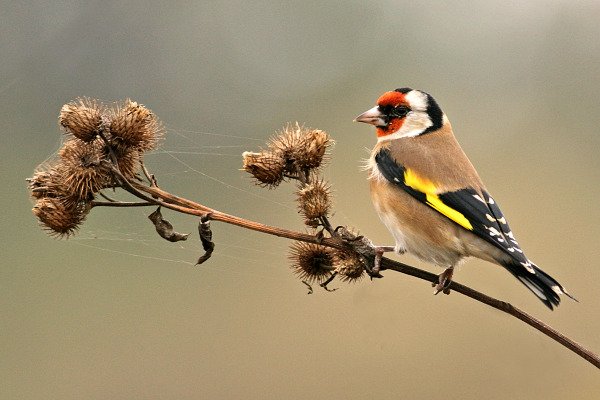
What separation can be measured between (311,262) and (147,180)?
0.79m

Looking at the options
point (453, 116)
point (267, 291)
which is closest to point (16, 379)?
point (267, 291)

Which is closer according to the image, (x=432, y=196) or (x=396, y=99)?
(x=432, y=196)

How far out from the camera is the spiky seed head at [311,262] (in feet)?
11.7

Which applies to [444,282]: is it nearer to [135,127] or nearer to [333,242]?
[333,242]

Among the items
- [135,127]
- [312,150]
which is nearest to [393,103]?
[312,150]

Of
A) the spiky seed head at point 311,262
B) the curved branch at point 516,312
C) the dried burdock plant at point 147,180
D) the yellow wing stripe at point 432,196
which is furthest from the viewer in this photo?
the yellow wing stripe at point 432,196

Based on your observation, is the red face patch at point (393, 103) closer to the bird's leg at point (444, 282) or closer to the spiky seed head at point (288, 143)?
the bird's leg at point (444, 282)

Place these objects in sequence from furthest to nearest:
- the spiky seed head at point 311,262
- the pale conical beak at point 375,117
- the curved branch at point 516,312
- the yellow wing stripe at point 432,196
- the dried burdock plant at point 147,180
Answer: the pale conical beak at point 375,117, the yellow wing stripe at point 432,196, the spiky seed head at point 311,262, the dried burdock plant at point 147,180, the curved branch at point 516,312

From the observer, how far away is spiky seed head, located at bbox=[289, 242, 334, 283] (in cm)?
355

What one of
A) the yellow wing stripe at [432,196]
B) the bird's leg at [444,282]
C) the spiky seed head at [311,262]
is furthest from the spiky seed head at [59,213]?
the yellow wing stripe at [432,196]

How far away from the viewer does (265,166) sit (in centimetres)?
346

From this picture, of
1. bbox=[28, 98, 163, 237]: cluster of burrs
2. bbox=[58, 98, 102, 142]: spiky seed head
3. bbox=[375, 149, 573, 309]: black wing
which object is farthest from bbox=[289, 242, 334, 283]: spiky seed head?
bbox=[58, 98, 102, 142]: spiky seed head

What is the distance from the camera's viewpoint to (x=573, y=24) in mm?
14094

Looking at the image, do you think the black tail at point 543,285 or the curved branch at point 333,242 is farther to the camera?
the black tail at point 543,285
